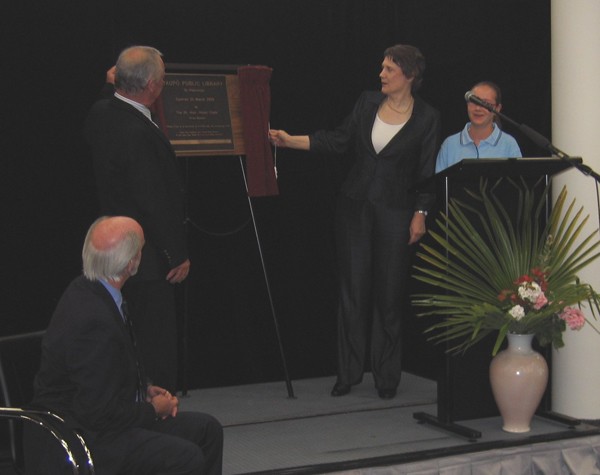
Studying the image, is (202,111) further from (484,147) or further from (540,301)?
(540,301)

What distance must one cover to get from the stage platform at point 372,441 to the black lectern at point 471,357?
53mm

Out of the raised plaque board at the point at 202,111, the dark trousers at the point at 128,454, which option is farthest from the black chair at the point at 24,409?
the raised plaque board at the point at 202,111

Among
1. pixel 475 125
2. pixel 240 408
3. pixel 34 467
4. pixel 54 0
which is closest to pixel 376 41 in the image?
pixel 475 125

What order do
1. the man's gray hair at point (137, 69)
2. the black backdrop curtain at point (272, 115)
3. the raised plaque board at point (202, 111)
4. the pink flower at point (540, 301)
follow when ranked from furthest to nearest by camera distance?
the raised plaque board at point (202, 111) < the black backdrop curtain at point (272, 115) < the pink flower at point (540, 301) < the man's gray hair at point (137, 69)

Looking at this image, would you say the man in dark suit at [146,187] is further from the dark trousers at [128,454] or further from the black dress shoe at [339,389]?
the black dress shoe at [339,389]

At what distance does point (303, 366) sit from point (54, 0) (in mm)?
2345

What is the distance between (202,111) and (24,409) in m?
2.35

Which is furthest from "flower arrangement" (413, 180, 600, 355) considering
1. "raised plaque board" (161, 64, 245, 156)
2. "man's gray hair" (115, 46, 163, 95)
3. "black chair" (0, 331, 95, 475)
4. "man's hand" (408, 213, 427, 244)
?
"black chair" (0, 331, 95, 475)

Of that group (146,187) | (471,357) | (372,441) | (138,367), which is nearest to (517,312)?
(471,357)

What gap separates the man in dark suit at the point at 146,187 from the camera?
3719 millimetres

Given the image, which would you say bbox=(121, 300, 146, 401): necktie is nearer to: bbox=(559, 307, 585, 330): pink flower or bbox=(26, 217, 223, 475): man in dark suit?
bbox=(26, 217, 223, 475): man in dark suit

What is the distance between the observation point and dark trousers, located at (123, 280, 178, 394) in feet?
12.2

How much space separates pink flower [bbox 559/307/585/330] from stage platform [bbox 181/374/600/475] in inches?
18.0

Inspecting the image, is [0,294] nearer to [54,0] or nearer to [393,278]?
[54,0]
